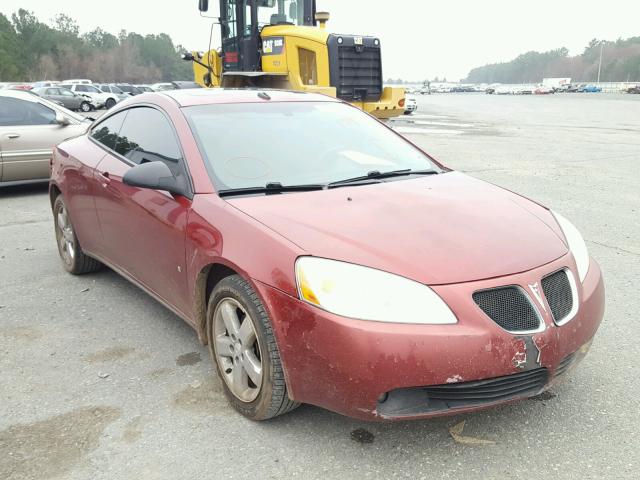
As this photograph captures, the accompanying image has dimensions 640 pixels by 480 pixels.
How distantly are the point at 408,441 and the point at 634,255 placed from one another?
3.72 m

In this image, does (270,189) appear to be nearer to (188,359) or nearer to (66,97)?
(188,359)

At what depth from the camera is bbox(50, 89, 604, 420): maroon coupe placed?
2389 mm

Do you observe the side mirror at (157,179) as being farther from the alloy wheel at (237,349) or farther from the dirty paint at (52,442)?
the dirty paint at (52,442)

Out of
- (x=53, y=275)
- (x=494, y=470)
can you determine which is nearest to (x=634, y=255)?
(x=494, y=470)

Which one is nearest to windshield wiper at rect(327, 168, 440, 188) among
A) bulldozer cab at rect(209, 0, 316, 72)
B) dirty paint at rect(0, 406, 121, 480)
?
dirty paint at rect(0, 406, 121, 480)

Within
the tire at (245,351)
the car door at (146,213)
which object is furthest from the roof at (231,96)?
the tire at (245,351)

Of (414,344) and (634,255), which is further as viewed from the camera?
(634,255)

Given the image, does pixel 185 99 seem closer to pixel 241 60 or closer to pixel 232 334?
pixel 232 334

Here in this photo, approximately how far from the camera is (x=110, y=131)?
4.58m

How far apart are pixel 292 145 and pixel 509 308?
1716 millimetres

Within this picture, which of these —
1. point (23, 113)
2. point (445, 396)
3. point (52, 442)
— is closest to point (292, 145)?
point (445, 396)

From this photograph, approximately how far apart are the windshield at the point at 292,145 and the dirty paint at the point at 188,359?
41.5 inches

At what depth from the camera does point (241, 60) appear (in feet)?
40.9

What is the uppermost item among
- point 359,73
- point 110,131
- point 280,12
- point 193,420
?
point 280,12
